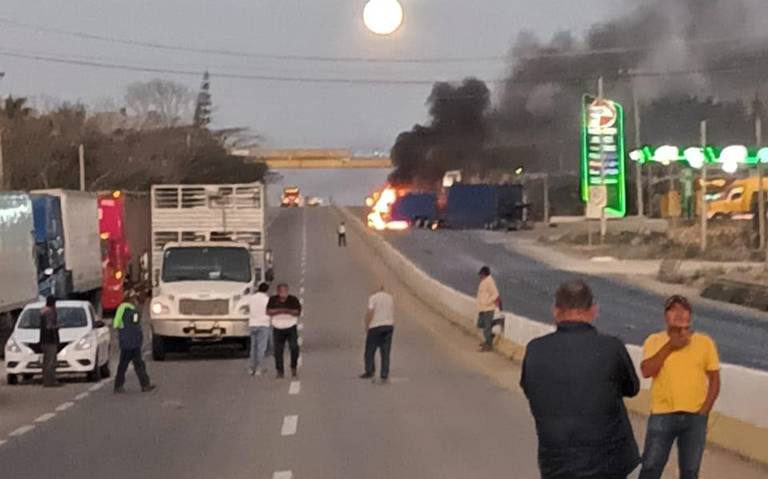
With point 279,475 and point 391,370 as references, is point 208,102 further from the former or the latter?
point 279,475

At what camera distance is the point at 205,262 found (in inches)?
1375

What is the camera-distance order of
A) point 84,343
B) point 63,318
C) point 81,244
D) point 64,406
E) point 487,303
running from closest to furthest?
1. point 64,406
2. point 84,343
3. point 63,318
4. point 487,303
5. point 81,244

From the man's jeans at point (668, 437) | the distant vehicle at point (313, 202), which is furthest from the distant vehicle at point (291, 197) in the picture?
the man's jeans at point (668, 437)

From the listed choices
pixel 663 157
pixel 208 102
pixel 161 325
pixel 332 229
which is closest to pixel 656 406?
pixel 161 325

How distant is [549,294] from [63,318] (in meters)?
29.4

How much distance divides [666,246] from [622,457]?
7513cm

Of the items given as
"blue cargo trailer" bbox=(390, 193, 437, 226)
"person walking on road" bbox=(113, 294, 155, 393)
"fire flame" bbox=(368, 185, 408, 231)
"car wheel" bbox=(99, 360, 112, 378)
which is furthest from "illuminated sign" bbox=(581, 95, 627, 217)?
"person walking on road" bbox=(113, 294, 155, 393)

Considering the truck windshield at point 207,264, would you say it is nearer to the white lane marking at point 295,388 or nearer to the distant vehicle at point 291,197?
the white lane marking at point 295,388

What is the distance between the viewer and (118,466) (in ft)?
52.7

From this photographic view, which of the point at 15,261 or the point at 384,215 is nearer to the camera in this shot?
the point at 15,261

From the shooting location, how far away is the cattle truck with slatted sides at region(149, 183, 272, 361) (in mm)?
33438

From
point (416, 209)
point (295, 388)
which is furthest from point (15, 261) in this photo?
point (416, 209)

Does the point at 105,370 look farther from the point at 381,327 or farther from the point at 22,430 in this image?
the point at 22,430

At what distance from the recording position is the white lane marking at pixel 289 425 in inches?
749
